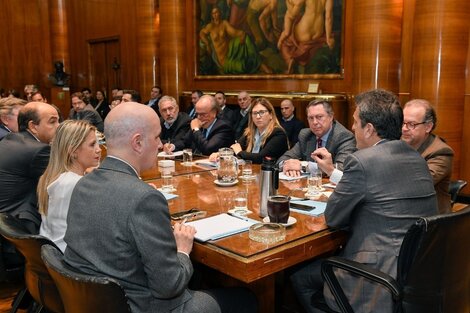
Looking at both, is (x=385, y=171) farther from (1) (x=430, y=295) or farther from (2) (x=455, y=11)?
(2) (x=455, y=11)

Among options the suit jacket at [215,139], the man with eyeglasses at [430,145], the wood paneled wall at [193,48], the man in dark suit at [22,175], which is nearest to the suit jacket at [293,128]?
the wood paneled wall at [193,48]

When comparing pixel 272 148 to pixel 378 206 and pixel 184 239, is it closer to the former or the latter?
pixel 378 206

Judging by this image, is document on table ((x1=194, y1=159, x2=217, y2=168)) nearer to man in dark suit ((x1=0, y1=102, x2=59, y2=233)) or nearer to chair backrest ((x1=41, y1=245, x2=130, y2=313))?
man in dark suit ((x1=0, y1=102, x2=59, y2=233))

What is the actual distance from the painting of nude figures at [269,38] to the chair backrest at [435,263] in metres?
5.88

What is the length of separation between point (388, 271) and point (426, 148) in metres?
1.34

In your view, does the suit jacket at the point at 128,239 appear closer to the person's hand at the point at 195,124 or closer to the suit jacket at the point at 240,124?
the person's hand at the point at 195,124

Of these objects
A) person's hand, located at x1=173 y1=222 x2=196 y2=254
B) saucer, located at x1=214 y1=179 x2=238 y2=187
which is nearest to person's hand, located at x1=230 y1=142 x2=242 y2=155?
saucer, located at x1=214 y1=179 x2=238 y2=187

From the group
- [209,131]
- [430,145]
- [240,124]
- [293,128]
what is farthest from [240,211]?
[240,124]

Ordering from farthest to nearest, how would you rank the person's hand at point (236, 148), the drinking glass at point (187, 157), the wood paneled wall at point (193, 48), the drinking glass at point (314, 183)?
the wood paneled wall at point (193, 48) < the person's hand at point (236, 148) < the drinking glass at point (187, 157) < the drinking glass at point (314, 183)

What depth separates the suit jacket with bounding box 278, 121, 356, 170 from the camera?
339 cm

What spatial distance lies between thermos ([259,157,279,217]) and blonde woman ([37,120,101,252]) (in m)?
0.96

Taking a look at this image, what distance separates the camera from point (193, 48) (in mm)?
9633

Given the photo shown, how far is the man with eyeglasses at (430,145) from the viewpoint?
282cm

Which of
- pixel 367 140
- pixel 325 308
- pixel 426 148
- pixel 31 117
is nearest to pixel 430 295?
pixel 325 308
